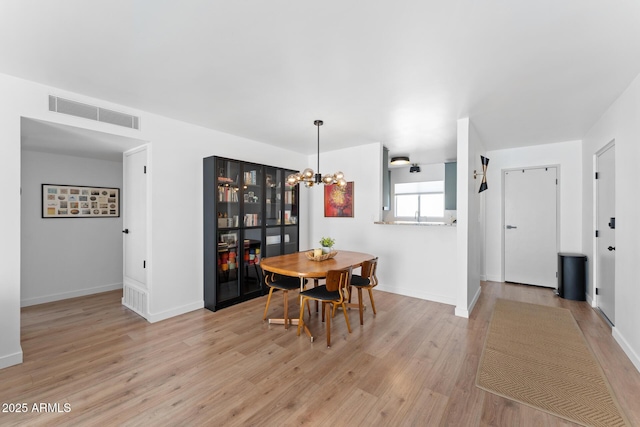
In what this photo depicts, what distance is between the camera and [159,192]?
11.3 ft

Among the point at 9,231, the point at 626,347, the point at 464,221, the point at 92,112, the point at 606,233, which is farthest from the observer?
the point at 464,221

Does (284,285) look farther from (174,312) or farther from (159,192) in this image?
(159,192)

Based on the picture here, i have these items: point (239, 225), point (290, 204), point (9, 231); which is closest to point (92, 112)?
point (9, 231)

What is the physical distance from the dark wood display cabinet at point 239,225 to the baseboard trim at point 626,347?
4069mm

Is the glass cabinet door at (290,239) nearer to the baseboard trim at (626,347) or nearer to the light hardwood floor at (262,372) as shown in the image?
the light hardwood floor at (262,372)

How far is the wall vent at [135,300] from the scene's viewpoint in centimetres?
349

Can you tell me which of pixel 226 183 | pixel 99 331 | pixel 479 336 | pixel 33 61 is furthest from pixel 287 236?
pixel 33 61

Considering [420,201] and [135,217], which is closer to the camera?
[135,217]

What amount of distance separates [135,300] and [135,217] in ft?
3.60

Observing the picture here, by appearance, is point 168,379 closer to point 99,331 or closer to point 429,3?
point 99,331

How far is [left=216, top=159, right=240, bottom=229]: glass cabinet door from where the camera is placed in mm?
3811

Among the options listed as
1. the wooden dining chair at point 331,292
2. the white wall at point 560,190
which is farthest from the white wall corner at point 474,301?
the wooden dining chair at point 331,292

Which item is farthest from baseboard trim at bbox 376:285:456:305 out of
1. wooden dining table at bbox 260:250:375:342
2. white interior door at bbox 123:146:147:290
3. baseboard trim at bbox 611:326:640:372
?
white interior door at bbox 123:146:147:290

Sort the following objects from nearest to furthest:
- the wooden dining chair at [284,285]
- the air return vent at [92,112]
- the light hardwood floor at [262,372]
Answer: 1. the light hardwood floor at [262,372]
2. the air return vent at [92,112]
3. the wooden dining chair at [284,285]
